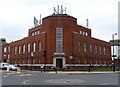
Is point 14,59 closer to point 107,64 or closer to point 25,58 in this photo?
point 25,58

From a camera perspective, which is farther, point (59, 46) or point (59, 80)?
point (59, 46)

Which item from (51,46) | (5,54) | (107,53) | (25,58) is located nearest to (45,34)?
(51,46)

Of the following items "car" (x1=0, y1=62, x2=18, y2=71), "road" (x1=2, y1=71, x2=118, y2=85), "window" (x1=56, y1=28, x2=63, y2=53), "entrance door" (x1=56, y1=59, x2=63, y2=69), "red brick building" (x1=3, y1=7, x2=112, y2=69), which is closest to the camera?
"road" (x1=2, y1=71, x2=118, y2=85)

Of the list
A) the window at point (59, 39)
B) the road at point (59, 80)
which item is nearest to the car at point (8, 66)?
the window at point (59, 39)

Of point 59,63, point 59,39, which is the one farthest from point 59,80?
point 59,39

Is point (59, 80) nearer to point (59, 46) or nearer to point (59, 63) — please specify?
point (59, 63)

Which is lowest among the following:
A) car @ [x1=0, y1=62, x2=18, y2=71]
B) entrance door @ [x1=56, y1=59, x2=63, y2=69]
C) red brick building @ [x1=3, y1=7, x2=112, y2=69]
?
car @ [x1=0, y1=62, x2=18, y2=71]

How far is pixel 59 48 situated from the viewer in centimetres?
6266

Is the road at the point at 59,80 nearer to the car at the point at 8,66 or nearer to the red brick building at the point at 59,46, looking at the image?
the red brick building at the point at 59,46

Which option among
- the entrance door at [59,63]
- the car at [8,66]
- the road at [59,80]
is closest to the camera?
the road at [59,80]

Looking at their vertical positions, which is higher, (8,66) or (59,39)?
(59,39)

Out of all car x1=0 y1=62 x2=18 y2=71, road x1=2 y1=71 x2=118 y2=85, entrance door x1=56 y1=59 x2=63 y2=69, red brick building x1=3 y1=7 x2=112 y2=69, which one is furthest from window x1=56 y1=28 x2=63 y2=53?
road x1=2 y1=71 x2=118 y2=85

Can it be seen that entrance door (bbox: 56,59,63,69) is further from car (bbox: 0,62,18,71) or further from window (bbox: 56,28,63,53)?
car (bbox: 0,62,18,71)

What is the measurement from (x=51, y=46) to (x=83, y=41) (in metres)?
10.5
